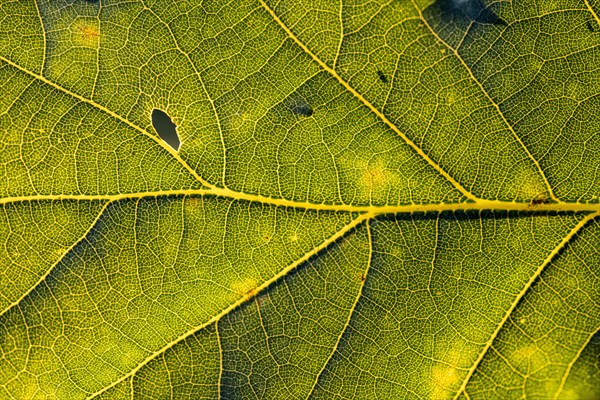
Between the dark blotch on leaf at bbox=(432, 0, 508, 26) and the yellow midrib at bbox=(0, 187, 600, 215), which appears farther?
the yellow midrib at bbox=(0, 187, 600, 215)

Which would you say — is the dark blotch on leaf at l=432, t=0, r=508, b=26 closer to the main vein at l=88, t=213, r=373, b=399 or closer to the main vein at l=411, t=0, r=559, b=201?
the main vein at l=411, t=0, r=559, b=201

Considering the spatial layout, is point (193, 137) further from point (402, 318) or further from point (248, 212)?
point (402, 318)

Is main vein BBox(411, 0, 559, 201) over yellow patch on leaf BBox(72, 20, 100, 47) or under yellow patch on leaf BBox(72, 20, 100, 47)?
under

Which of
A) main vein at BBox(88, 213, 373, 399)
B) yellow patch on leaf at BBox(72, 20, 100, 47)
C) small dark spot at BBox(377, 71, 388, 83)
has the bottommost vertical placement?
main vein at BBox(88, 213, 373, 399)

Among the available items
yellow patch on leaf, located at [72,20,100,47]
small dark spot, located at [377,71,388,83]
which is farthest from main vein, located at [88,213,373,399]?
yellow patch on leaf, located at [72,20,100,47]

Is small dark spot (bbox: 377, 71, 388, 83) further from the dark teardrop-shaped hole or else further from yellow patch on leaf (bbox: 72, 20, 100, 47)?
yellow patch on leaf (bbox: 72, 20, 100, 47)

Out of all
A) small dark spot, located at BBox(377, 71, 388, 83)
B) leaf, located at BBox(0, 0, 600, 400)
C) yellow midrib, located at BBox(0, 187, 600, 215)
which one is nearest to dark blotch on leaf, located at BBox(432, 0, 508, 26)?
leaf, located at BBox(0, 0, 600, 400)

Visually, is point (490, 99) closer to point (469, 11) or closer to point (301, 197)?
point (469, 11)

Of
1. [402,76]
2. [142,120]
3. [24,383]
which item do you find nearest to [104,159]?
[142,120]
